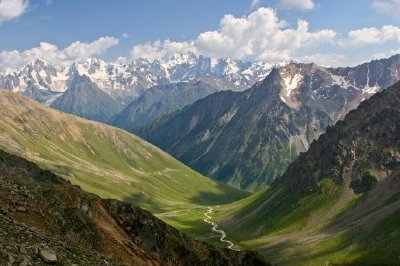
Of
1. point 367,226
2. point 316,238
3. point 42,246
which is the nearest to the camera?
point 42,246

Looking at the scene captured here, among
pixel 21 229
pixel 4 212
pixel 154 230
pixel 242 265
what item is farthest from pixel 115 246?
→ pixel 242 265

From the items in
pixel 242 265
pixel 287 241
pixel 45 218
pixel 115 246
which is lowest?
pixel 287 241

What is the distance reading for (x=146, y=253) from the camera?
61719mm

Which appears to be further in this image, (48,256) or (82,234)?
(82,234)

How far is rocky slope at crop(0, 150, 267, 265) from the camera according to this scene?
36625 mm

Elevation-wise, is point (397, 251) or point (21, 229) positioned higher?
point (21, 229)

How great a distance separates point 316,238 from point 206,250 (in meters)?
126

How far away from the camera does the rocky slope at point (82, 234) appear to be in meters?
36.6

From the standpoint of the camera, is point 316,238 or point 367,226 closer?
point 367,226

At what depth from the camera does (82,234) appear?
53.0 m

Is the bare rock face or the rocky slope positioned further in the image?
the rocky slope

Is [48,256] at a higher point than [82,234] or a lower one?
higher

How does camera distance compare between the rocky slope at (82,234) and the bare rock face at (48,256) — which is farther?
the rocky slope at (82,234)

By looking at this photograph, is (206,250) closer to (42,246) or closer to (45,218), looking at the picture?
(45,218)
